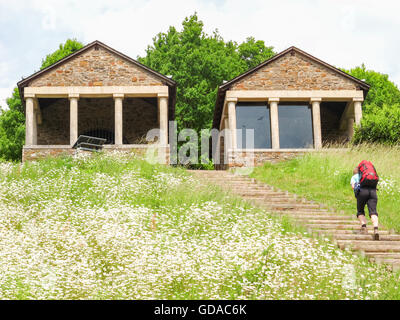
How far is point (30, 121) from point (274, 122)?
10178 mm

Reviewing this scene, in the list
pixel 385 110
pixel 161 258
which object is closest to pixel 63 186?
pixel 161 258

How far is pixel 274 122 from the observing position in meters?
22.4

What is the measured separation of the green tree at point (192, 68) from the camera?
102 feet

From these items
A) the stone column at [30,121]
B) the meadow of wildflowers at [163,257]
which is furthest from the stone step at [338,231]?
the stone column at [30,121]

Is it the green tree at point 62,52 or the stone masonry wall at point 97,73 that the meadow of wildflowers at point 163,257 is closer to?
the stone masonry wall at point 97,73

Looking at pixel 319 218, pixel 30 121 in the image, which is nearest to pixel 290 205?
pixel 319 218

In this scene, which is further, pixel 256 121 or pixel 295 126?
pixel 295 126

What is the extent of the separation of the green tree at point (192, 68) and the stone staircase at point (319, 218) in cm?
1377

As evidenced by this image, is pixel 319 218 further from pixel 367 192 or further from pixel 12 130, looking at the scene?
pixel 12 130

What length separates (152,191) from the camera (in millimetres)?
13180

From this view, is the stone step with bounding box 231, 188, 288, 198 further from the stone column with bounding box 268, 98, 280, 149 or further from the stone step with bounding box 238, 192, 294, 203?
the stone column with bounding box 268, 98, 280, 149

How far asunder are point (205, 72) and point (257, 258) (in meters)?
24.5

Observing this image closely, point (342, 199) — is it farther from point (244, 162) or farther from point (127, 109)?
point (127, 109)

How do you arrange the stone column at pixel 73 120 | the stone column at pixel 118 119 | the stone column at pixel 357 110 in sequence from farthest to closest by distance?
the stone column at pixel 357 110 → the stone column at pixel 118 119 → the stone column at pixel 73 120
